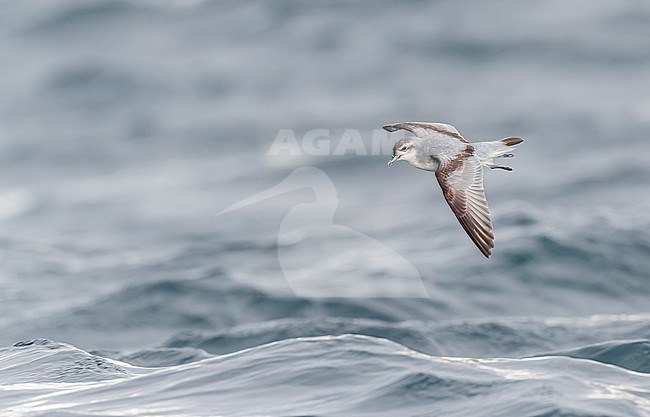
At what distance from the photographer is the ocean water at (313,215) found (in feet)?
24.9

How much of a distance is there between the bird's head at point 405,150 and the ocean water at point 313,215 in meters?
1.42

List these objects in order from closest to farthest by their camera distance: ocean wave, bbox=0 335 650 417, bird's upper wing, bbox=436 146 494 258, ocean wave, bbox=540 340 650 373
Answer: ocean wave, bbox=0 335 650 417
bird's upper wing, bbox=436 146 494 258
ocean wave, bbox=540 340 650 373

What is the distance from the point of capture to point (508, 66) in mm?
18516

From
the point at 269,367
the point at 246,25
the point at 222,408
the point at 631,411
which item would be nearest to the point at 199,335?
the point at 269,367

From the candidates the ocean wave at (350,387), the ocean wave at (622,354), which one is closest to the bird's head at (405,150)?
the ocean wave at (350,387)

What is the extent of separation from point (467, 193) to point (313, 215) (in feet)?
30.4

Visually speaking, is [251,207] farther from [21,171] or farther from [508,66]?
[508,66]

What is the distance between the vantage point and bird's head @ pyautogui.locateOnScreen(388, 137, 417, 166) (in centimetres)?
766

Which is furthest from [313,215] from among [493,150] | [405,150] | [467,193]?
[467,193]

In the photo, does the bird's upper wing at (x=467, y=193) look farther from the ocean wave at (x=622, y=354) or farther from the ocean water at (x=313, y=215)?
the ocean wave at (x=622, y=354)

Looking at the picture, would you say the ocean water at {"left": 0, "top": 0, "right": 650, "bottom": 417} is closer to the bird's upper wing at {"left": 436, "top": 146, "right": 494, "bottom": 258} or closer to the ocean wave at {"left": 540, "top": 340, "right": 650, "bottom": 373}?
the ocean wave at {"left": 540, "top": 340, "right": 650, "bottom": 373}

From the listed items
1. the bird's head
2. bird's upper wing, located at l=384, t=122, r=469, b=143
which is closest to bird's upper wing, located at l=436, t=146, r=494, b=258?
the bird's head

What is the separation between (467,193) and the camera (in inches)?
284

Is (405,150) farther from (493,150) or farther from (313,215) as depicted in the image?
(313,215)
